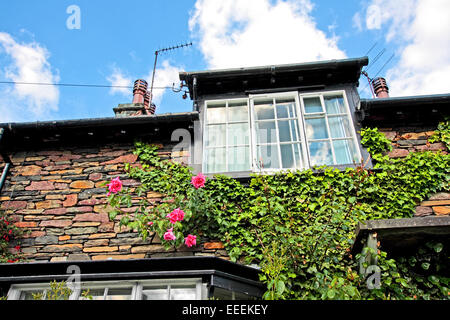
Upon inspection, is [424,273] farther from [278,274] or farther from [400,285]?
[278,274]

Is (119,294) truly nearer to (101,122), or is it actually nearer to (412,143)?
(101,122)

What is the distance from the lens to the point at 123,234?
4.26 meters

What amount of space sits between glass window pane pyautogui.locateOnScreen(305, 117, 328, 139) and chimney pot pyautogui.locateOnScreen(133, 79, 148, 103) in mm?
3333

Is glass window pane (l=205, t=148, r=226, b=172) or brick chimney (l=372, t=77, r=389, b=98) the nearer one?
glass window pane (l=205, t=148, r=226, b=172)

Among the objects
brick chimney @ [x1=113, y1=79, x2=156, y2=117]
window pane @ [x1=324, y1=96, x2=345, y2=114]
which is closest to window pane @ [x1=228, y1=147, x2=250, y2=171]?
window pane @ [x1=324, y1=96, x2=345, y2=114]

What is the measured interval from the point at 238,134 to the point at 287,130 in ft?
2.65

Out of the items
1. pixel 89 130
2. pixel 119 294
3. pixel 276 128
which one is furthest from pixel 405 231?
pixel 89 130

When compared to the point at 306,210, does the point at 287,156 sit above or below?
above

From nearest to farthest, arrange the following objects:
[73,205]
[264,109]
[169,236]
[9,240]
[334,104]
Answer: [169,236], [9,240], [73,205], [334,104], [264,109]

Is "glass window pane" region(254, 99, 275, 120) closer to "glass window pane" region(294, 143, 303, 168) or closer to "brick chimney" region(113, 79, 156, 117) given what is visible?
"glass window pane" region(294, 143, 303, 168)

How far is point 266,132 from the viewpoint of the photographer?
512 cm

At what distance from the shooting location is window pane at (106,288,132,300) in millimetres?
3301

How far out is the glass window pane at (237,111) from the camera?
535 centimetres

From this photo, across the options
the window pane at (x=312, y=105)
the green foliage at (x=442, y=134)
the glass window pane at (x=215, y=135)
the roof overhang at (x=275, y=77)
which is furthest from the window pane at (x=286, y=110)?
the green foliage at (x=442, y=134)
